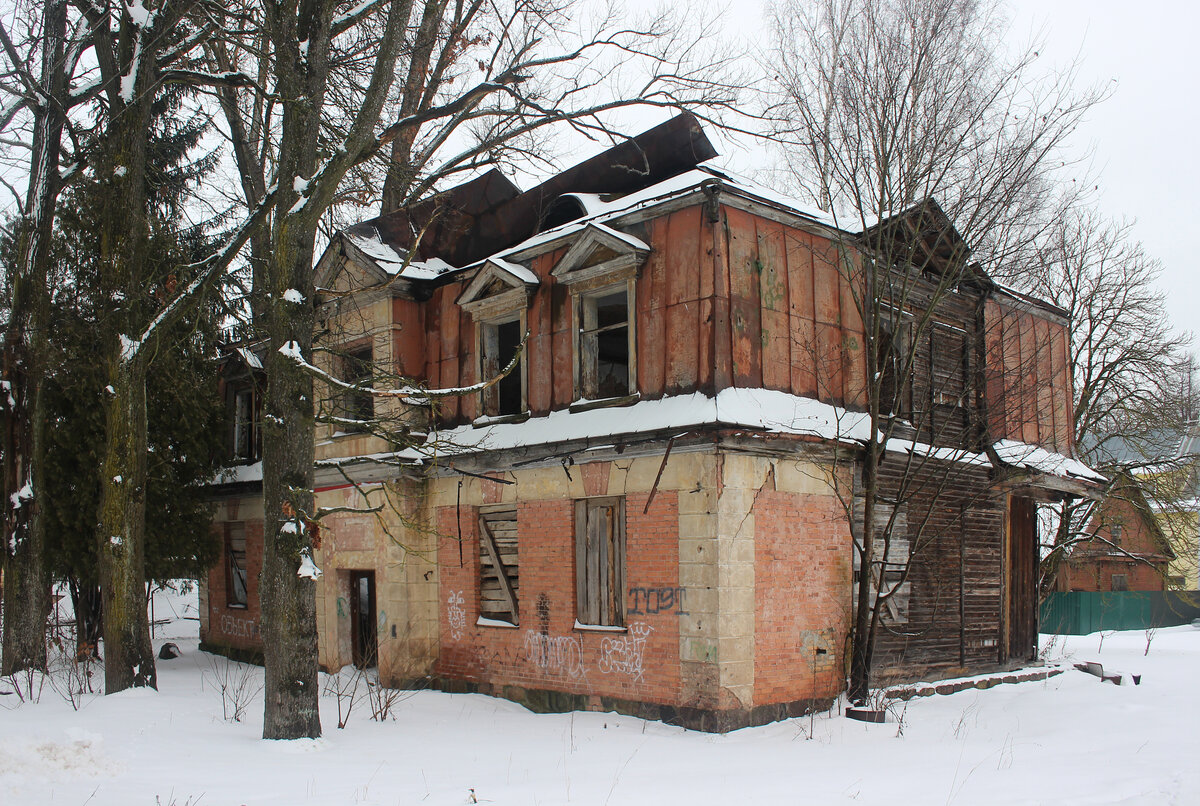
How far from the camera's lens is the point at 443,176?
846 inches

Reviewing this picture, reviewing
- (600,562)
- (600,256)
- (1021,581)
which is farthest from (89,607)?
(1021,581)

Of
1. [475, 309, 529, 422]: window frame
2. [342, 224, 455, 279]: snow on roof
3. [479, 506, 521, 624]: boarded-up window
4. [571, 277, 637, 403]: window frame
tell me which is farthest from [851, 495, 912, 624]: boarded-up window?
[342, 224, 455, 279]: snow on roof

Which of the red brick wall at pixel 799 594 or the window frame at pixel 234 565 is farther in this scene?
the window frame at pixel 234 565

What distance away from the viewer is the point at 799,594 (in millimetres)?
11797

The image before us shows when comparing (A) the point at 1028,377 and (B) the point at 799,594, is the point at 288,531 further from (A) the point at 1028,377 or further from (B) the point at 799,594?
(A) the point at 1028,377

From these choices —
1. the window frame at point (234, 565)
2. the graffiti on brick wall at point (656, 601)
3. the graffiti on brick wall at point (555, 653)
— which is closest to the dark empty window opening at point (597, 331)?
the graffiti on brick wall at point (656, 601)

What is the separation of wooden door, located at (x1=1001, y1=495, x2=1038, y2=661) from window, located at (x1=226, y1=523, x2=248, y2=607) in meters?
15.4

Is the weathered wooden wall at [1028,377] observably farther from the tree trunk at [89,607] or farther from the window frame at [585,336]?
the tree trunk at [89,607]

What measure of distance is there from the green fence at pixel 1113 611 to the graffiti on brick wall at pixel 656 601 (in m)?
20.1

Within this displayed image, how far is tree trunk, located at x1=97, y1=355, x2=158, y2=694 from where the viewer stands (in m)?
12.0

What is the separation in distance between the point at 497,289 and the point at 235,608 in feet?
34.0

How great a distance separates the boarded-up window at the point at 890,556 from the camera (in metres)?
12.8

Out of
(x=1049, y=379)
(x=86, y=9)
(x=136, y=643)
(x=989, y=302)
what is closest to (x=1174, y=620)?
(x=1049, y=379)

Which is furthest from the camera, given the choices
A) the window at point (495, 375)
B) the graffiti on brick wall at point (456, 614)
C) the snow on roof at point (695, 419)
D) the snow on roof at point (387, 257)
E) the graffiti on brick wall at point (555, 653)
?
the snow on roof at point (387, 257)
